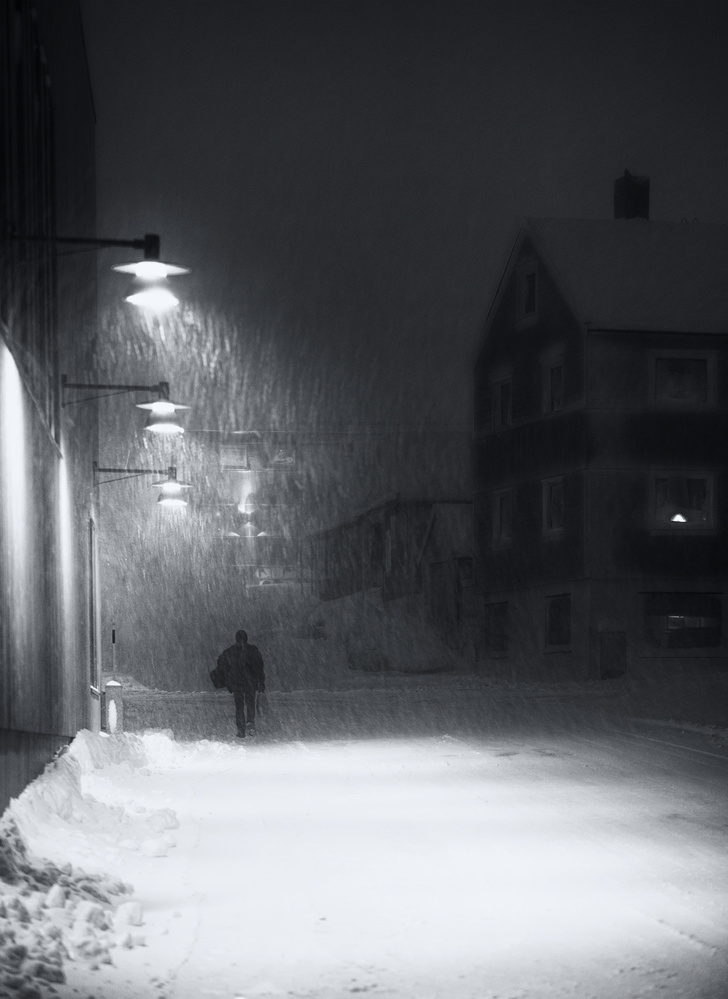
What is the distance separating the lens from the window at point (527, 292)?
129 ft

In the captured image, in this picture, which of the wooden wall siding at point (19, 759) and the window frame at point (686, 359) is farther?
the window frame at point (686, 359)

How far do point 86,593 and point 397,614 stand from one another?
3333cm

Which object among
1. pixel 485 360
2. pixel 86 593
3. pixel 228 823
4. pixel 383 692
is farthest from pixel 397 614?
pixel 228 823

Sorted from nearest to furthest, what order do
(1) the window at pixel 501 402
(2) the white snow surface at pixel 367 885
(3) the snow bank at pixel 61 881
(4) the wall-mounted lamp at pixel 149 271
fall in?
(3) the snow bank at pixel 61 881, (2) the white snow surface at pixel 367 885, (4) the wall-mounted lamp at pixel 149 271, (1) the window at pixel 501 402

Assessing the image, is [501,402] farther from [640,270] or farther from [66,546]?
[66,546]

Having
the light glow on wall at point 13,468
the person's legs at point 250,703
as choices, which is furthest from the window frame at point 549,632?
the light glow on wall at point 13,468

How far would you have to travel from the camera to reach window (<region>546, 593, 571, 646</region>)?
1447 inches

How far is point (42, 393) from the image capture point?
11797 mm

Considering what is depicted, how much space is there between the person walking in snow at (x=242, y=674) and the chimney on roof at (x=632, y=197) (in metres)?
24.7

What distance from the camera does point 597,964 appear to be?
20.9 feet

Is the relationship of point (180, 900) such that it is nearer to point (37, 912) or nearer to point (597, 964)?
point (37, 912)

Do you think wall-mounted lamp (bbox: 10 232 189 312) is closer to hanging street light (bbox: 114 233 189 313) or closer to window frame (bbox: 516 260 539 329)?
hanging street light (bbox: 114 233 189 313)

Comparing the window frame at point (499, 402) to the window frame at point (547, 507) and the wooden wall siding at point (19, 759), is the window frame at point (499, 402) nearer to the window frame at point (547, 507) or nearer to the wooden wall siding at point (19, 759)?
the window frame at point (547, 507)

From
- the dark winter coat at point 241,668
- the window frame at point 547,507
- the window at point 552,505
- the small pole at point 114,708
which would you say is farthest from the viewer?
the window at point 552,505
